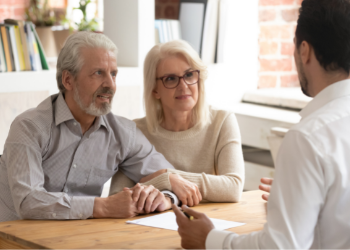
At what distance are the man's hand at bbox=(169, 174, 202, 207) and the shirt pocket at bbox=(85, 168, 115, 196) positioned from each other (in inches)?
11.6

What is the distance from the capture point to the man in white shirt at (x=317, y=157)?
3.35ft

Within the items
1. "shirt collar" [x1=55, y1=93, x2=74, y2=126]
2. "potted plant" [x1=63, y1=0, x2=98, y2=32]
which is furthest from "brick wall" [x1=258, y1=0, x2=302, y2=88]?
"shirt collar" [x1=55, y1=93, x2=74, y2=126]

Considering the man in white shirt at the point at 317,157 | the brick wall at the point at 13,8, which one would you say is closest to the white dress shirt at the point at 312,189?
the man in white shirt at the point at 317,157

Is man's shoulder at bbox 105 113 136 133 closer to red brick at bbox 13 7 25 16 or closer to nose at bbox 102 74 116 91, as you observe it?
nose at bbox 102 74 116 91

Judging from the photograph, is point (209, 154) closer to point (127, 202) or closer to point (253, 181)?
point (127, 202)

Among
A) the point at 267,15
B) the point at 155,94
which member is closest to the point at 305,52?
the point at 155,94

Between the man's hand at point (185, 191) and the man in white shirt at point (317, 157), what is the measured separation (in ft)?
2.20

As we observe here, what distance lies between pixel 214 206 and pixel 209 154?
38 centimetres

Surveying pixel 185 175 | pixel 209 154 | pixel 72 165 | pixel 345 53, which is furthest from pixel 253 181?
pixel 345 53

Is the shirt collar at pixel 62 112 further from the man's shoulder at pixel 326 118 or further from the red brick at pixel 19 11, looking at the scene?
the red brick at pixel 19 11

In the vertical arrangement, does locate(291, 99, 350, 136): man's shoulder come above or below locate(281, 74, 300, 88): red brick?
above

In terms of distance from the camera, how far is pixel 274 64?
13.0 ft

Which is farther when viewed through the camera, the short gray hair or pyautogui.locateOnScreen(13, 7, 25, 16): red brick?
pyautogui.locateOnScreen(13, 7, 25, 16): red brick

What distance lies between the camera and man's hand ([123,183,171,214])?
177cm
